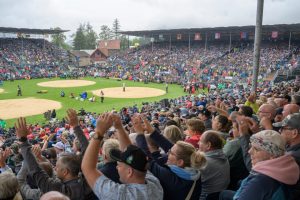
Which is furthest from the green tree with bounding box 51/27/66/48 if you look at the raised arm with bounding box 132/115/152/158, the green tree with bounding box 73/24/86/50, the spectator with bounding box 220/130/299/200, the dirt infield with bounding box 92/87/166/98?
the spectator with bounding box 220/130/299/200

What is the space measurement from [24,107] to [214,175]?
26342 mm

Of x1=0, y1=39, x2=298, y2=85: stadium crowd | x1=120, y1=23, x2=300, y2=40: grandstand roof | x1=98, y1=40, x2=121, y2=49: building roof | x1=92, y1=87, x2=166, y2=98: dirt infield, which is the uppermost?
x1=120, y1=23, x2=300, y2=40: grandstand roof

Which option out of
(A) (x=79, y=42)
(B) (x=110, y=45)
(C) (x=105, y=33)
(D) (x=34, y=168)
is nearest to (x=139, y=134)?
(D) (x=34, y=168)

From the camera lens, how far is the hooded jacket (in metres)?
2.87

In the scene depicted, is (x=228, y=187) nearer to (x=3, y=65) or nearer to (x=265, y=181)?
(x=265, y=181)

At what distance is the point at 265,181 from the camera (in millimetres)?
2893

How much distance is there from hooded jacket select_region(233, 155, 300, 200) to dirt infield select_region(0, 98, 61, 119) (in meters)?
24.2

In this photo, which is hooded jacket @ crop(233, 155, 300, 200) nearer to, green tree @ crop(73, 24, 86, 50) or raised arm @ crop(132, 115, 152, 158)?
raised arm @ crop(132, 115, 152, 158)

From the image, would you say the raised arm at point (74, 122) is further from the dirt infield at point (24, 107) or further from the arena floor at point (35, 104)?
the dirt infield at point (24, 107)

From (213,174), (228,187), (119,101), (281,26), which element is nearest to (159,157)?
(213,174)

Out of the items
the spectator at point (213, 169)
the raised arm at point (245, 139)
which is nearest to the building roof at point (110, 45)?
the raised arm at point (245, 139)

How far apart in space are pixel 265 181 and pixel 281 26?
142 feet

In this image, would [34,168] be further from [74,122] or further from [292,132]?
[292,132]

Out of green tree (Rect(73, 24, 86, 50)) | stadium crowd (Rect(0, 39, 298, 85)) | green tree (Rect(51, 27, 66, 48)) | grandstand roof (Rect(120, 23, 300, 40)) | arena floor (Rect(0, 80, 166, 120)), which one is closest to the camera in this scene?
arena floor (Rect(0, 80, 166, 120))
